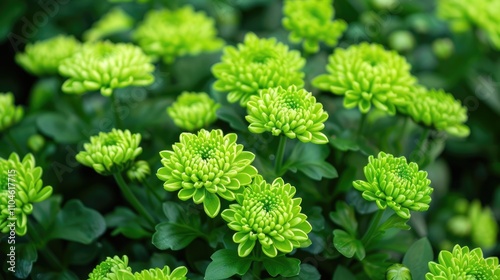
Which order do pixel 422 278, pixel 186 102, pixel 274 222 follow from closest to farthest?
1. pixel 274 222
2. pixel 422 278
3. pixel 186 102

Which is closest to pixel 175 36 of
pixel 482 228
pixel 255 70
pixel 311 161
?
pixel 255 70

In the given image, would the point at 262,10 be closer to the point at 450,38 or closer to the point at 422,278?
the point at 450,38

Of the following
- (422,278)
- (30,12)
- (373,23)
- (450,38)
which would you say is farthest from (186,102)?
(450,38)

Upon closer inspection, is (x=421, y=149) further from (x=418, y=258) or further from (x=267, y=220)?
(x=267, y=220)

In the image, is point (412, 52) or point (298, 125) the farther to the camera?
point (412, 52)

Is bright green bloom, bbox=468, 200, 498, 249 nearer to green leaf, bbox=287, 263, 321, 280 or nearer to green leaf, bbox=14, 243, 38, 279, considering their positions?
green leaf, bbox=287, 263, 321, 280

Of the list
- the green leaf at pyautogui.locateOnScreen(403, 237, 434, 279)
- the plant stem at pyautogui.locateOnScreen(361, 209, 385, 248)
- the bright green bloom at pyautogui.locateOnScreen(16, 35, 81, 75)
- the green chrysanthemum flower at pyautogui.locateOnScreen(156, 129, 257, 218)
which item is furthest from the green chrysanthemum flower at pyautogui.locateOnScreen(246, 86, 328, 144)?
the bright green bloom at pyautogui.locateOnScreen(16, 35, 81, 75)
